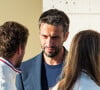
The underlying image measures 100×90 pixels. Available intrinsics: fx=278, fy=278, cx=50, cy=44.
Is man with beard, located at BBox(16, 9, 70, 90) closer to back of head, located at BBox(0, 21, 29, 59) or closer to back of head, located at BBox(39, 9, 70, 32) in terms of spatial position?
back of head, located at BBox(39, 9, 70, 32)

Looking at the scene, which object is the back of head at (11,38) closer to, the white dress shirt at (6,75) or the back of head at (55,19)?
the white dress shirt at (6,75)

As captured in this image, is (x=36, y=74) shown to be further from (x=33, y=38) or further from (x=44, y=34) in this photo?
(x=33, y=38)

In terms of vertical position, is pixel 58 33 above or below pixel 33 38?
above

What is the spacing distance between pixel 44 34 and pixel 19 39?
35cm

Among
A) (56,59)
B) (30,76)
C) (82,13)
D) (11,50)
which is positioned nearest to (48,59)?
(56,59)

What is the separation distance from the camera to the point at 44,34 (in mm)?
1721

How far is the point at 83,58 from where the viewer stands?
1.33m

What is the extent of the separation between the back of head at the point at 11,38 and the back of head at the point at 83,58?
0.27m

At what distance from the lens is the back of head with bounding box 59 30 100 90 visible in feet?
4.29

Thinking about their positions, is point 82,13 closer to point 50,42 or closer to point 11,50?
point 50,42

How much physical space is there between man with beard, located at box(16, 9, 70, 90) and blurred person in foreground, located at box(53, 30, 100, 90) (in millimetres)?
303

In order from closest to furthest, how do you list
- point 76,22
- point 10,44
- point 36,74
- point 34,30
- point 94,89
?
point 94,89 → point 10,44 → point 36,74 → point 76,22 → point 34,30

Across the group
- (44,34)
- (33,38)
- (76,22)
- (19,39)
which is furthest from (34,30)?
(19,39)

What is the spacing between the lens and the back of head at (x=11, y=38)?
1.37 meters
